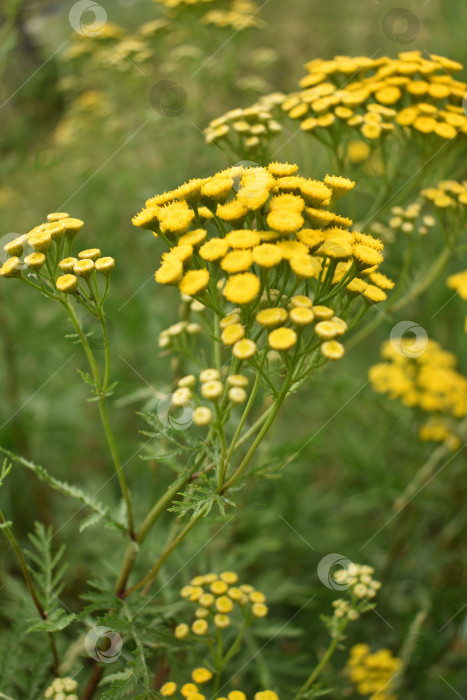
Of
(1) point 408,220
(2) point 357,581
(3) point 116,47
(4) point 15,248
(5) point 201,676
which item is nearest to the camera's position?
(4) point 15,248

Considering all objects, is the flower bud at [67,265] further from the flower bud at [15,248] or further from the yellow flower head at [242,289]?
the yellow flower head at [242,289]

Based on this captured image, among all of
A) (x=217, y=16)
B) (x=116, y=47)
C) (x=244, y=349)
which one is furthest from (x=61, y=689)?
(x=116, y=47)

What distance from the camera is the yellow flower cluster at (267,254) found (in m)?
1.51

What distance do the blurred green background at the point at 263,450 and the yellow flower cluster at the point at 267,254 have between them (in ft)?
3.43

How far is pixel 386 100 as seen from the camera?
2494 millimetres

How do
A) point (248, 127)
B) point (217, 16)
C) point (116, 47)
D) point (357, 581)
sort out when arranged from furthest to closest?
1. point (116, 47)
2. point (217, 16)
3. point (248, 127)
4. point (357, 581)

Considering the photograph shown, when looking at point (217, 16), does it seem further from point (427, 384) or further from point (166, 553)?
point (166, 553)

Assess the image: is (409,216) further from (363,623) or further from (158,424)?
(363,623)

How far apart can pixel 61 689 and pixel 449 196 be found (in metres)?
2.66

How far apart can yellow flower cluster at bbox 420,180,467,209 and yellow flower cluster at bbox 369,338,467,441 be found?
2.60 ft

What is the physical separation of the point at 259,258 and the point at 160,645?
4.36ft

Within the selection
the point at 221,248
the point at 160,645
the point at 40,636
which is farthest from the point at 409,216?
the point at 40,636

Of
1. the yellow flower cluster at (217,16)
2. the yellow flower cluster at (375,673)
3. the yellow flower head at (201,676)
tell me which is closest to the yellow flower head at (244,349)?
the yellow flower head at (201,676)

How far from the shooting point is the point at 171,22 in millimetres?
4273
